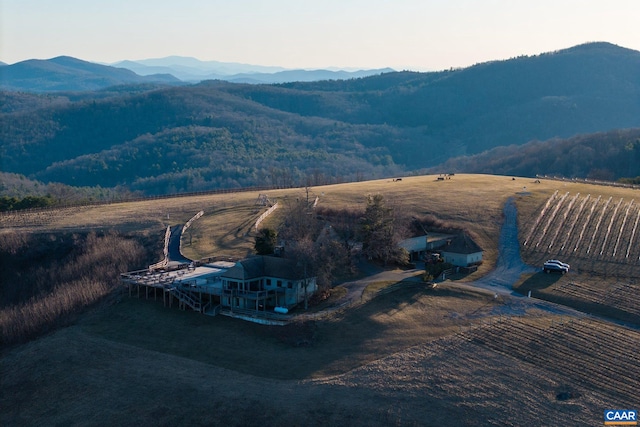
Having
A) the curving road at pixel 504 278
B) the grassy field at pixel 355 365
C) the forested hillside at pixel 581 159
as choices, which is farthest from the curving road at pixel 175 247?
the forested hillside at pixel 581 159

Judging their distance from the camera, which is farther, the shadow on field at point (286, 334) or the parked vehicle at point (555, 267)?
the parked vehicle at point (555, 267)

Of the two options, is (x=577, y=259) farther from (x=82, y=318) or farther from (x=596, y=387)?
(x=82, y=318)

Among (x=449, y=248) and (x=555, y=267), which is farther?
(x=449, y=248)

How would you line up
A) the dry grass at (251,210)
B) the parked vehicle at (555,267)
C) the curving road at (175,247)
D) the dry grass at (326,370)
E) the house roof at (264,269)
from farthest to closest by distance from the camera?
1. the dry grass at (251,210)
2. the curving road at (175,247)
3. the parked vehicle at (555,267)
4. the house roof at (264,269)
5. the dry grass at (326,370)

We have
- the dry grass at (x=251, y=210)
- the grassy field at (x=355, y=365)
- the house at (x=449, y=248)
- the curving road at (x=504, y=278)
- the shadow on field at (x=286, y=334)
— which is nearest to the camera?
the grassy field at (x=355, y=365)

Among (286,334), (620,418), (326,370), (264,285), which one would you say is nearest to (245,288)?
(264,285)

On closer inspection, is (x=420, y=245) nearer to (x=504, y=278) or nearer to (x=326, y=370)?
(x=504, y=278)

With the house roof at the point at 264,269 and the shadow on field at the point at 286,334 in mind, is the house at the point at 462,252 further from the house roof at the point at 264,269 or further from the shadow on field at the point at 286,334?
the house roof at the point at 264,269

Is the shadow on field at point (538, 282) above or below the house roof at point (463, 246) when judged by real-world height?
below
